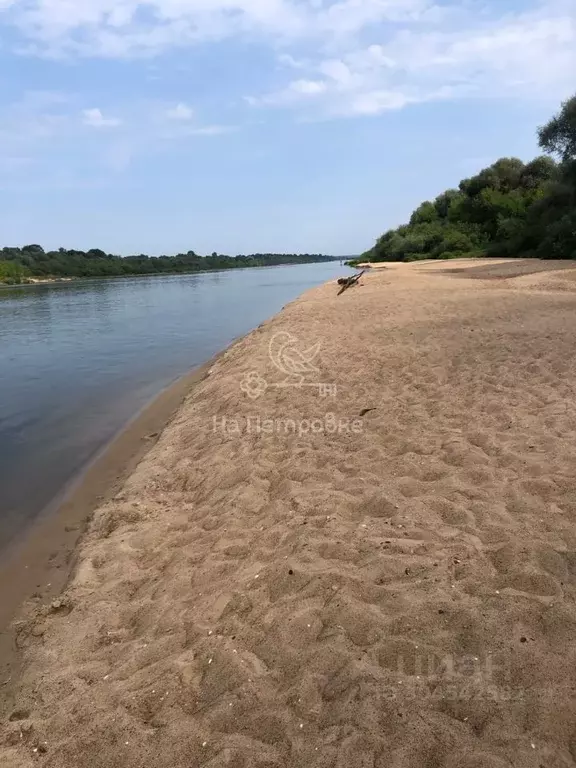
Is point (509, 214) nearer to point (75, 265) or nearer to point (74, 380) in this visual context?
point (74, 380)

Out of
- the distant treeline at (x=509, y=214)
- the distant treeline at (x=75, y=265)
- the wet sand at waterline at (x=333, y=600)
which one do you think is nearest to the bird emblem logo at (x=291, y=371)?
the wet sand at waterline at (x=333, y=600)

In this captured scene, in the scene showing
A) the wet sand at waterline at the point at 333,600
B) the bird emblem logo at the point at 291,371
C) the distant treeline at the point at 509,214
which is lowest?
the wet sand at waterline at the point at 333,600

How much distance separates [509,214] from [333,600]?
1646 inches

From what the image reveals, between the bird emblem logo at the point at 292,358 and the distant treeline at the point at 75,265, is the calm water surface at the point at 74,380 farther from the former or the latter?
the distant treeline at the point at 75,265

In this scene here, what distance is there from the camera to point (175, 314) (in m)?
26.0

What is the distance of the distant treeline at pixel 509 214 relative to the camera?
25.5 m

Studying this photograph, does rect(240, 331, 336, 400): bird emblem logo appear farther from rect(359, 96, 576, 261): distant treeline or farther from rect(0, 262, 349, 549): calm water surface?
rect(359, 96, 576, 261): distant treeline

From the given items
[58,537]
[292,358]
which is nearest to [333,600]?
[58,537]

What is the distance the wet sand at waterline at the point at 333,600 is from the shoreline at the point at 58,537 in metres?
0.13

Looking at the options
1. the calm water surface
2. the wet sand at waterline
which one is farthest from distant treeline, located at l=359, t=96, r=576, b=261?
the wet sand at waterline

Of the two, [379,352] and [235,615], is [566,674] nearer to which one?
[235,615]

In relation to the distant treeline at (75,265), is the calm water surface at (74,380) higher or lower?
lower

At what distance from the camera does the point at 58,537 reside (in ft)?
15.8

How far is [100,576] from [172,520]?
2.52 ft
